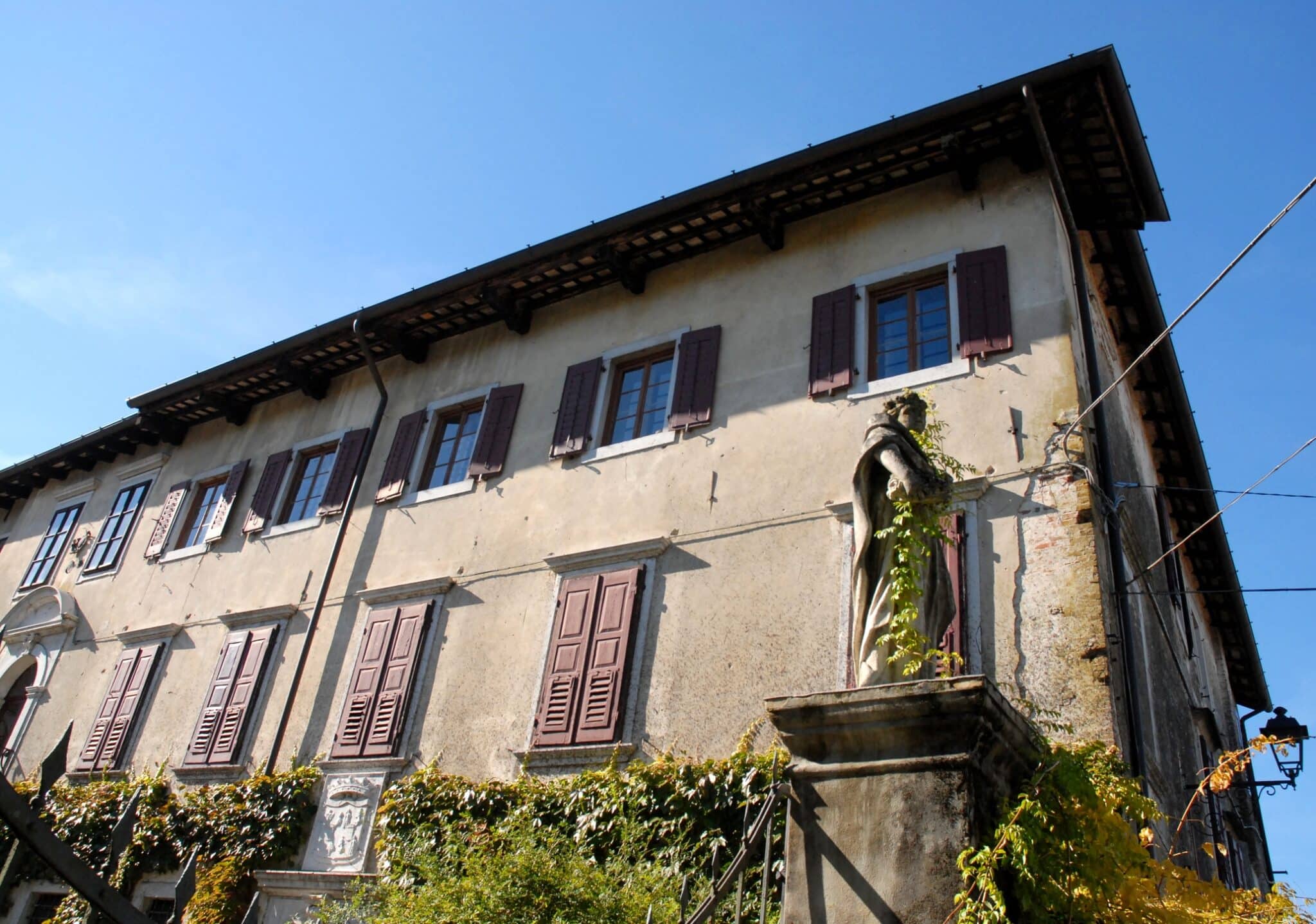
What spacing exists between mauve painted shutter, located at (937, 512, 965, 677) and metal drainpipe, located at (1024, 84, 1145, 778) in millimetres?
1117

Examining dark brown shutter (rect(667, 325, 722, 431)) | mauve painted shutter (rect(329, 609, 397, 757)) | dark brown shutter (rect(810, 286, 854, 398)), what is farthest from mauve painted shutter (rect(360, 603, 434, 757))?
dark brown shutter (rect(810, 286, 854, 398))

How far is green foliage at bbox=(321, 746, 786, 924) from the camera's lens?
6109mm

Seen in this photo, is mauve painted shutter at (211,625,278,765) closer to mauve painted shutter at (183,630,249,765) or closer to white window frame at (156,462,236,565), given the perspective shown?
mauve painted shutter at (183,630,249,765)

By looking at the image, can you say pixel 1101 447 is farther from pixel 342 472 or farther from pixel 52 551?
pixel 52 551

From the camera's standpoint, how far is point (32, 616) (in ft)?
53.0

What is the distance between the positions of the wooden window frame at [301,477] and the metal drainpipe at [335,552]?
24.3 inches

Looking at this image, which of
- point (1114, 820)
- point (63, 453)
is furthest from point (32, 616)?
point (1114, 820)

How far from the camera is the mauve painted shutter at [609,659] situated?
9.14 meters

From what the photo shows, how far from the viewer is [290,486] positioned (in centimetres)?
1411

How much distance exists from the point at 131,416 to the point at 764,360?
36.7 feet

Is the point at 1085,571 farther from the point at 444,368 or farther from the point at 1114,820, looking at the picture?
the point at 444,368

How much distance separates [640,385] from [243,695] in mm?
5811

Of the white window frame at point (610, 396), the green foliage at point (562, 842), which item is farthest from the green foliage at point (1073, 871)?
the white window frame at point (610, 396)

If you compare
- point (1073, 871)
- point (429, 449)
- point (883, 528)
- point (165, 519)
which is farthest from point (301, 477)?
point (1073, 871)
